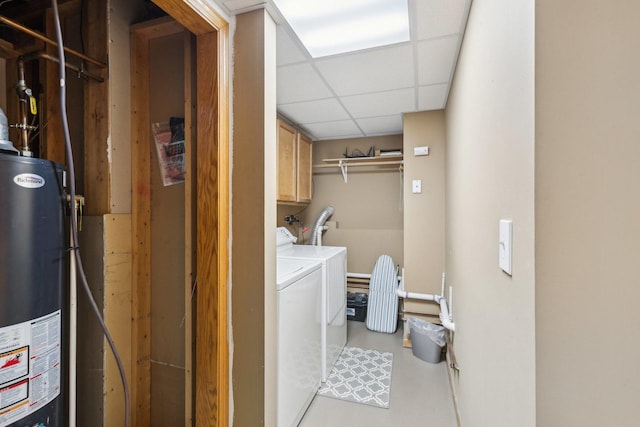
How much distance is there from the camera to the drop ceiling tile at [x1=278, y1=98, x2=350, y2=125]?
7.77 feet

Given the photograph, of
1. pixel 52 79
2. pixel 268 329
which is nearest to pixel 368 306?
pixel 268 329

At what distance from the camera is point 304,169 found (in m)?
3.23

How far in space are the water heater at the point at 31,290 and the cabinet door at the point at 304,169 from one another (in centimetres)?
219

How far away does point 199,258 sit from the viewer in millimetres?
1248

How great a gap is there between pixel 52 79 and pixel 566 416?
2269 mm

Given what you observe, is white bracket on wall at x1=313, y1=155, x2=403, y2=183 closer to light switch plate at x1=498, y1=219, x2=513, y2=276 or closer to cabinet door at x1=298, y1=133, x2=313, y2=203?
cabinet door at x1=298, y1=133, x2=313, y2=203

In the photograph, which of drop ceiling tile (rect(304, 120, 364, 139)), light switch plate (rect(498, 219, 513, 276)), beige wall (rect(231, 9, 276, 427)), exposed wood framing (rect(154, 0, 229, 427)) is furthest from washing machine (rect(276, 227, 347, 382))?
light switch plate (rect(498, 219, 513, 276))

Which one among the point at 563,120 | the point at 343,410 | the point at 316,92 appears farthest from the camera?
the point at 316,92

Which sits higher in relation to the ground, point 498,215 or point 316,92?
point 316,92

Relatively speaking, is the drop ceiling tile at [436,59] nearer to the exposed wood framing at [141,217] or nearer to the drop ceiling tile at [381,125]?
the drop ceiling tile at [381,125]

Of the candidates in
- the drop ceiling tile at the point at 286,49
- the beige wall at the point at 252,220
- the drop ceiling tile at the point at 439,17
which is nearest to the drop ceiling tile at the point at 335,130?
the drop ceiling tile at the point at 286,49

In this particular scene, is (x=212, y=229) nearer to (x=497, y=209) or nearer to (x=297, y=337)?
(x=297, y=337)

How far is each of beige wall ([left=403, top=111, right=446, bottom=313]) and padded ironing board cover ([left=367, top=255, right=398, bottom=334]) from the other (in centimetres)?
42

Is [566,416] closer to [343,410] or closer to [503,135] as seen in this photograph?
[503,135]
